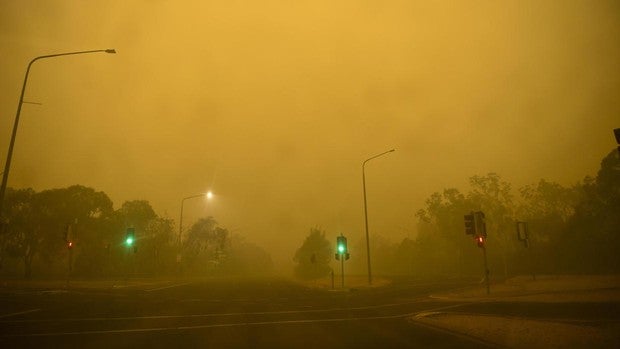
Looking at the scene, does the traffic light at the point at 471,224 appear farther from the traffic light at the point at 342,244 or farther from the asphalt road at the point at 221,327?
the traffic light at the point at 342,244

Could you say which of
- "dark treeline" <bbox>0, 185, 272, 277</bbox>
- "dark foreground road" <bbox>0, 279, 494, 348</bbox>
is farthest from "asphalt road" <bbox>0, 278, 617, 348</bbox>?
"dark treeline" <bbox>0, 185, 272, 277</bbox>

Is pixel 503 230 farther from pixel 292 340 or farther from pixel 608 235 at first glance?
pixel 292 340

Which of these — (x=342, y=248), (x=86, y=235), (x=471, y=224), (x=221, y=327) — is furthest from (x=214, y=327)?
(x=86, y=235)

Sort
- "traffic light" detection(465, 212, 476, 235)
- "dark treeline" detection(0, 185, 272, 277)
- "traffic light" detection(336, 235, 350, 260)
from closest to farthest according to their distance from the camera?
"traffic light" detection(465, 212, 476, 235) < "traffic light" detection(336, 235, 350, 260) < "dark treeline" detection(0, 185, 272, 277)

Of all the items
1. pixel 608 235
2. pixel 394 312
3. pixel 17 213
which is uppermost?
pixel 17 213

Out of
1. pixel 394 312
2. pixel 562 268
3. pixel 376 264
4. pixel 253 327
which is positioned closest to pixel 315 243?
pixel 562 268

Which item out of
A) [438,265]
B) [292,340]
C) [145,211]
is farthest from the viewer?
[438,265]

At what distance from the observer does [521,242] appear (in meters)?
57.7

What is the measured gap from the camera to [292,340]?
10.4m

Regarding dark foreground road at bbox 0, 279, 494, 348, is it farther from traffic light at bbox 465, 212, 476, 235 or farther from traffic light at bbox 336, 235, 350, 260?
traffic light at bbox 336, 235, 350, 260

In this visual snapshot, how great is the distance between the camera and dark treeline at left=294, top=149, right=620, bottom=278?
1606 inches

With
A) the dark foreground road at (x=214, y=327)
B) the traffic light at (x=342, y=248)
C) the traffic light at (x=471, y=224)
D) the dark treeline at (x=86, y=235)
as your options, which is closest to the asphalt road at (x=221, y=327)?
the dark foreground road at (x=214, y=327)

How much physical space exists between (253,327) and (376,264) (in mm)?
128425

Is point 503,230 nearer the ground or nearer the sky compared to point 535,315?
nearer the sky
